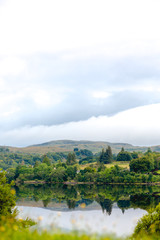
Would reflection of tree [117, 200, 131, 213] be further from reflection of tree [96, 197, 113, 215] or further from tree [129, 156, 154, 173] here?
tree [129, 156, 154, 173]

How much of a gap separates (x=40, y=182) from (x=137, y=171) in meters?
47.1

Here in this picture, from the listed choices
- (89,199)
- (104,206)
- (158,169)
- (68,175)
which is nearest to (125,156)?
(158,169)

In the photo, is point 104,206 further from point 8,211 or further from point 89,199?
point 8,211

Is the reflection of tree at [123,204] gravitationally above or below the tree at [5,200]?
below

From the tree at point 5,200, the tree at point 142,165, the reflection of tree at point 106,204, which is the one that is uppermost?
the tree at point 5,200

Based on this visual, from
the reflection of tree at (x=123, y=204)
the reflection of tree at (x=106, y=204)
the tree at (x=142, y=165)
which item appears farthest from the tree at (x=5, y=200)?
the tree at (x=142, y=165)

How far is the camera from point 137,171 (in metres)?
126

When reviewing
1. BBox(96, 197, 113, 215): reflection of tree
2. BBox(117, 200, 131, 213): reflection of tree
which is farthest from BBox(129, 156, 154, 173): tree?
BBox(117, 200, 131, 213): reflection of tree

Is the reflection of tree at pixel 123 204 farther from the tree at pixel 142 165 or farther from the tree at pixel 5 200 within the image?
the tree at pixel 142 165

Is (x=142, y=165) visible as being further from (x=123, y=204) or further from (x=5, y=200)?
(x=5, y=200)

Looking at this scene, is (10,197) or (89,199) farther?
(89,199)

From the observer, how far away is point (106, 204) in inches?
2702

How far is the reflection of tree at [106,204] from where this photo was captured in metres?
60.2

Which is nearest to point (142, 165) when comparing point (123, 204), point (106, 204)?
point (123, 204)
